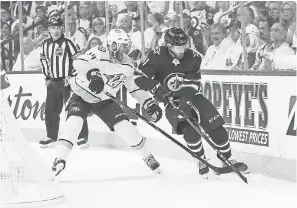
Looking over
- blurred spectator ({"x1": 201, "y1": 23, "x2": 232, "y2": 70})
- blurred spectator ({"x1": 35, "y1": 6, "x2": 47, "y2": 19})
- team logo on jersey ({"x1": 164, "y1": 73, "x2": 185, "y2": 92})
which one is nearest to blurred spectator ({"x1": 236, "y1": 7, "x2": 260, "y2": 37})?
blurred spectator ({"x1": 201, "y1": 23, "x2": 232, "y2": 70})

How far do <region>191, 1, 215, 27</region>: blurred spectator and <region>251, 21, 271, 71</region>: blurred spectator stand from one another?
2.24 ft

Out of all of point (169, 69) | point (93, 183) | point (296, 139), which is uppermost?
point (169, 69)

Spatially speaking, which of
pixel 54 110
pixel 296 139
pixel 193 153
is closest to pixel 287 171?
pixel 296 139

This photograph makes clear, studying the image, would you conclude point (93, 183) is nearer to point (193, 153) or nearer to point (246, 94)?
point (193, 153)

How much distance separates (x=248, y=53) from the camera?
18.5 ft

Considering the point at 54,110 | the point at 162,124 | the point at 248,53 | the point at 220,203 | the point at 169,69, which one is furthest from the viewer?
the point at 54,110

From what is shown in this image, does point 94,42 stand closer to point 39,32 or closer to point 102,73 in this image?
point 39,32

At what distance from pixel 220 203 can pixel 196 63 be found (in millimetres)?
1266

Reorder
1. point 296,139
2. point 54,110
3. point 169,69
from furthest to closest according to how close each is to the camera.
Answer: point 54,110 → point 169,69 → point 296,139

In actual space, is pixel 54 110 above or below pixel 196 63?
below

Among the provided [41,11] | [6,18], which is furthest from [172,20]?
[6,18]

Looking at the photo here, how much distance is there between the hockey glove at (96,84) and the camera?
500 centimetres

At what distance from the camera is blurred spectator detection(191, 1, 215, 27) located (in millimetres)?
6297

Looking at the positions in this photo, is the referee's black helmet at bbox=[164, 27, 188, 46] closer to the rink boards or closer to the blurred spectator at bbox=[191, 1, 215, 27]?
the rink boards
